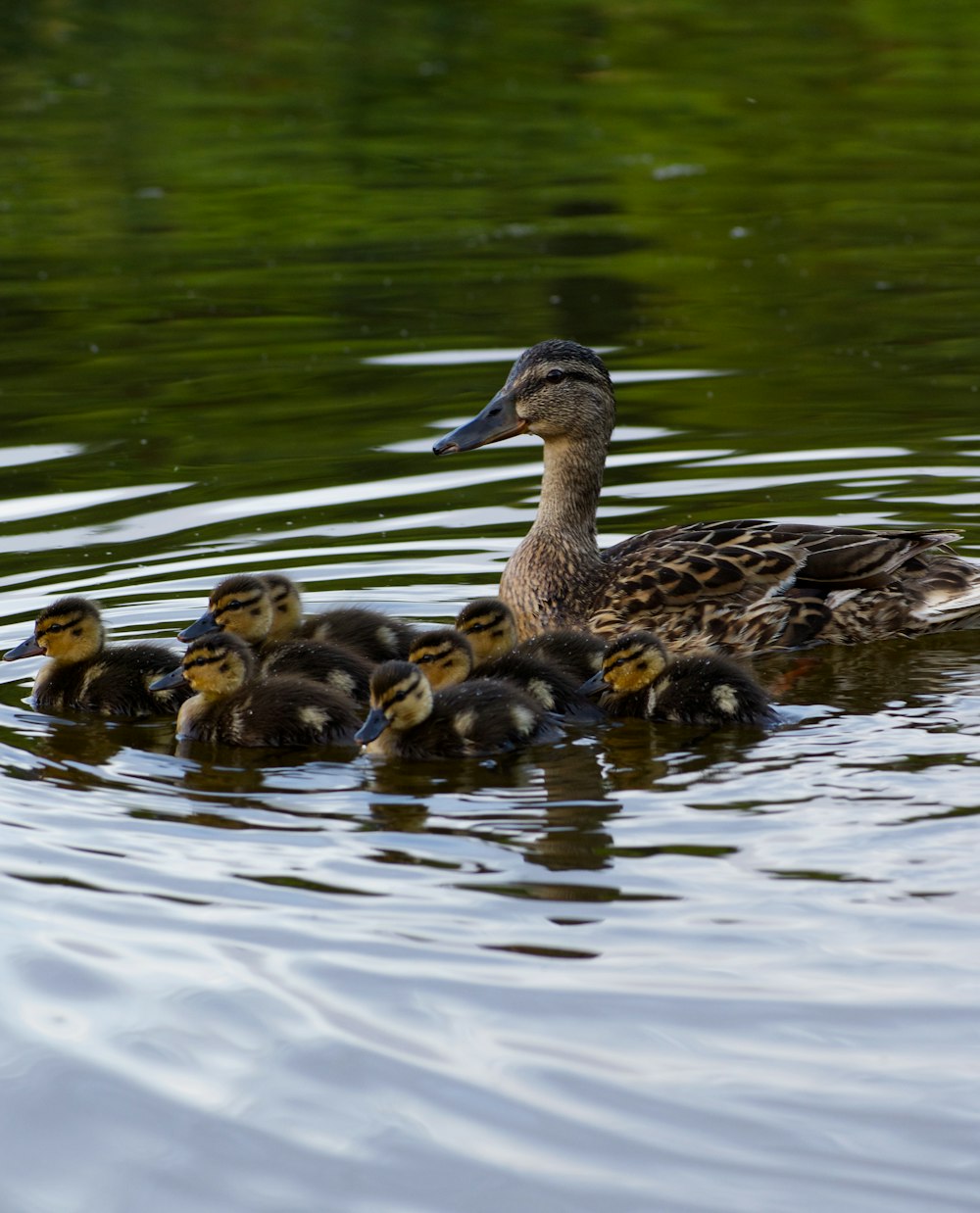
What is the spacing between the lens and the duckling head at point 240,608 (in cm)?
650

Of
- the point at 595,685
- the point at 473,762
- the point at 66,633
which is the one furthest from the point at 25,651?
the point at 595,685

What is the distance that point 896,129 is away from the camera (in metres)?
19.0

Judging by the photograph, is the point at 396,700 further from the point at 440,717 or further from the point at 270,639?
the point at 270,639

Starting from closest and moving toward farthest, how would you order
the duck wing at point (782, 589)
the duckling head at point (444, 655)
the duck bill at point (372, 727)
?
1. the duck bill at point (372, 727)
2. the duckling head at point (444, 655)
3. the duck wing at point (782, 589)

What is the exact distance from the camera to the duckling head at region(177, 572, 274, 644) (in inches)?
256

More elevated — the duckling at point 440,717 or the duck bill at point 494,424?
the duck bill at point 494,424

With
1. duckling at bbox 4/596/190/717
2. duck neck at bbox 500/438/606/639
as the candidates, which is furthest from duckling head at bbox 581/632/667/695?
duckling at bbox 4/596/190/717

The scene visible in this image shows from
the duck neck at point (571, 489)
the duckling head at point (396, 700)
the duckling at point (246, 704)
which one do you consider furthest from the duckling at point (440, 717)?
the duck neck at point (571, 489)

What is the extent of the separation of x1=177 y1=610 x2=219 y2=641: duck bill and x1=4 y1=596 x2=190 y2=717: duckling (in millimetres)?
119

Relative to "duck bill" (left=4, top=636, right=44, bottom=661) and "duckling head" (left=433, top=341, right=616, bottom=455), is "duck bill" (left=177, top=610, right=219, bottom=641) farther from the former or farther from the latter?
"duckling head" (left=433, top=341, right=616, bottom=455)

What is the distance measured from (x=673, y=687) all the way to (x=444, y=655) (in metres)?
0.72

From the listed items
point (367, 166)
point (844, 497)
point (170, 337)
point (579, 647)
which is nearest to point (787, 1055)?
point (579, 647)

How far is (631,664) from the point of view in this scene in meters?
6.03

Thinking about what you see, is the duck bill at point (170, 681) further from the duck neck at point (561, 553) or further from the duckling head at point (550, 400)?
the duckling head at point (550, 400)
